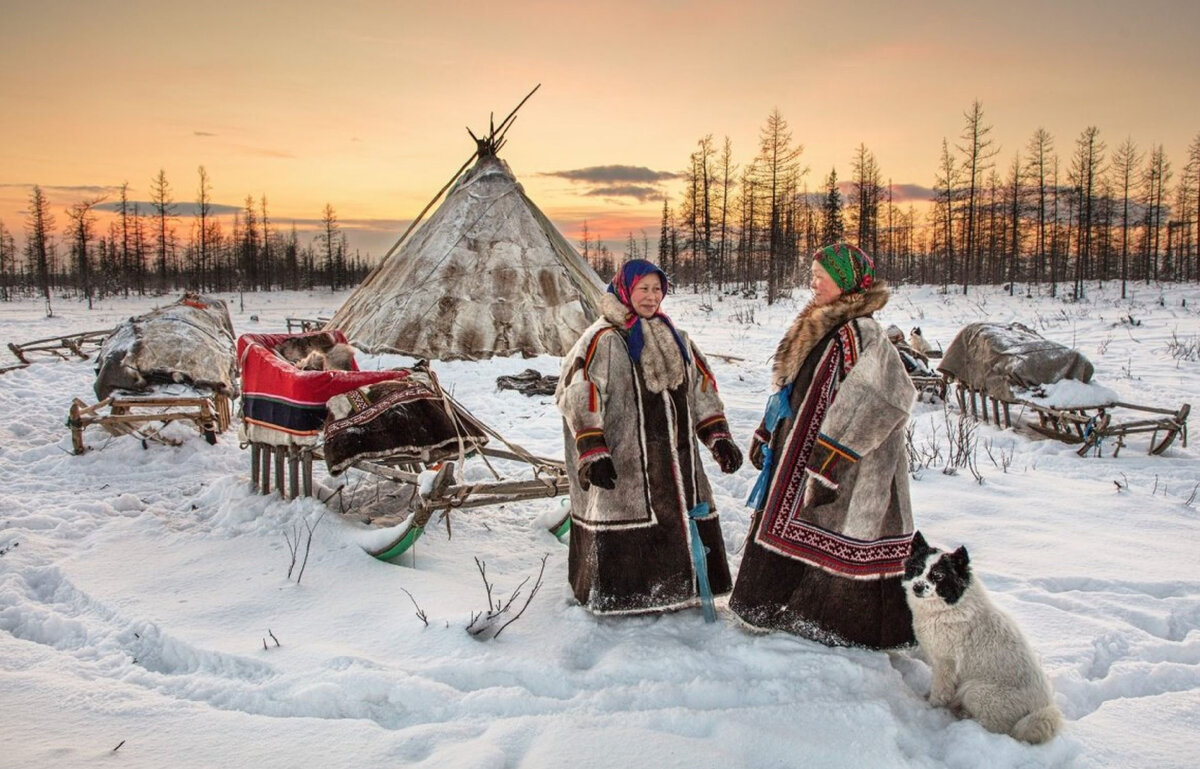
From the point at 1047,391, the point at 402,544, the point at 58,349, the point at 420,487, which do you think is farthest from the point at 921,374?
the point at 58,349

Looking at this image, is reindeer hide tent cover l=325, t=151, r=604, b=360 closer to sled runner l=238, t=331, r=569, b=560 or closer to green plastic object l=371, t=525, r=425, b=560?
sled runner l=238, t=331, r=569, b=560

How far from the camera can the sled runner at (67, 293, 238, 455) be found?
20.9ft

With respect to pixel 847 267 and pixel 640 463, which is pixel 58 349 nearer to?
pixel 640 463

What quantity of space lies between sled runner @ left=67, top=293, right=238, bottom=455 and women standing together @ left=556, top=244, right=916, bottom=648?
16.0 ft

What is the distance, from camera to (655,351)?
3117 millimetres

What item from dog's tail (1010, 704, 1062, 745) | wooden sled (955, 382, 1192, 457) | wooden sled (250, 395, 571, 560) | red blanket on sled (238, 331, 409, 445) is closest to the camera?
dog's tail (1010, 704, 1062, 745)

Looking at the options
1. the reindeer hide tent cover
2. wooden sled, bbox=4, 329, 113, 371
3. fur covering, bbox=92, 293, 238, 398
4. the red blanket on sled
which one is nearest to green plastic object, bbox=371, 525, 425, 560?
the red blanket on sled

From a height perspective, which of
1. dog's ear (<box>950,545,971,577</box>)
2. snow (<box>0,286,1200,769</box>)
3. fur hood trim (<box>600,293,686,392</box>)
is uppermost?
fur hood trim (<box>600,293,686,392</box>)

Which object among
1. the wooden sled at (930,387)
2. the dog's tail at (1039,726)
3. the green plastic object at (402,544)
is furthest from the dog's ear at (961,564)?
the wooden sled at (930,387)

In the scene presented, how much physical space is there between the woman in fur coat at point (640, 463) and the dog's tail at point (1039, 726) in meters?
1.22

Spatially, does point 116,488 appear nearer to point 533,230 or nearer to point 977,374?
point 533,230

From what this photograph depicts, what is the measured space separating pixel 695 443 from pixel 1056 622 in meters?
1.82

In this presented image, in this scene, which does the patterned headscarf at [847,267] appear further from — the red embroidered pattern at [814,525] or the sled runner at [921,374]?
the sled runner at [921,374]

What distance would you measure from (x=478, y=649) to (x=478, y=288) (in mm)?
8682
